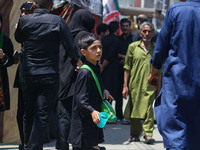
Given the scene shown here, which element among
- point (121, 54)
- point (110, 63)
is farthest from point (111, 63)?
point (121, 54)

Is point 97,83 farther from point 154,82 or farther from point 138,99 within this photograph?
point 138,99


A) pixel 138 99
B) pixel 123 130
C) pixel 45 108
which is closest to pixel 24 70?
pixel 45 108

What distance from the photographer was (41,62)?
4543 mm

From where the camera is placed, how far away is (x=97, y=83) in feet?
14.3

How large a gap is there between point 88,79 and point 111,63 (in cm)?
480

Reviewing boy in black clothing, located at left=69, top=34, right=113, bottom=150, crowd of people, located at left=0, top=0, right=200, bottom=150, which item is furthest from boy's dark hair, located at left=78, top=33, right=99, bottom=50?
boy in black clothing, located at left=69, top=34, right=113, bottom=150

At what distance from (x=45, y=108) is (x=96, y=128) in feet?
2.08

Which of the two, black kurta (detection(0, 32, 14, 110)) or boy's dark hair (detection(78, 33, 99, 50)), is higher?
boy's dark hair (detection(78, 33, 99, 50))

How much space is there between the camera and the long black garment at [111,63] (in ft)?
29.3

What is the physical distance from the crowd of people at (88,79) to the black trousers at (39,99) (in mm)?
11

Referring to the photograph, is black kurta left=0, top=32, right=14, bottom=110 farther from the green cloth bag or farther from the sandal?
the sandal

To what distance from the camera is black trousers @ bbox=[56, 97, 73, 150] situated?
4.93m

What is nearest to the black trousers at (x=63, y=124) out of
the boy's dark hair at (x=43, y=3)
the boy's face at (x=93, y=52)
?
the boy's face at (x=93, y=52)

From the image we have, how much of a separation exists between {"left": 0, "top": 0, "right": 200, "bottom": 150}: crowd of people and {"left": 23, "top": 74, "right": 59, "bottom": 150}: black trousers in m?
0.01
